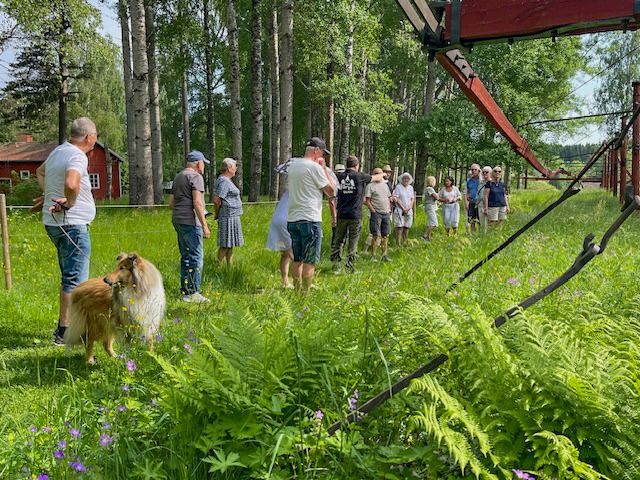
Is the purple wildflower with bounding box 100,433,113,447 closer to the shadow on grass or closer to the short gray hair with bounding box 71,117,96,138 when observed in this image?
the shadow on grass

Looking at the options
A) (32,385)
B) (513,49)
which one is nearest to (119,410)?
(32,385)

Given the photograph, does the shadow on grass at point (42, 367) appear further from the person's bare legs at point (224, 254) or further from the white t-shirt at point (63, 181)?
the person's bare legs at point (224, 254)

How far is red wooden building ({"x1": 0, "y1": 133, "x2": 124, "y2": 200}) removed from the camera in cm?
4834

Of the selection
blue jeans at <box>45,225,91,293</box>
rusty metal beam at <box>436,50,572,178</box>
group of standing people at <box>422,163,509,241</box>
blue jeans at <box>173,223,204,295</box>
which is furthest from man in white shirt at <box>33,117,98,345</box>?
group of standing people at <box>422,163,509,241</box>

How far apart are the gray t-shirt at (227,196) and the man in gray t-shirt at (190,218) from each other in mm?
1029

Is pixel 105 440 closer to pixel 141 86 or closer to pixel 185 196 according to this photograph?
pixel 185 196

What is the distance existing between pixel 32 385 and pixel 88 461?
2315mm

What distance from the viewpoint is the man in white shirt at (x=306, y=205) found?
20.8ft

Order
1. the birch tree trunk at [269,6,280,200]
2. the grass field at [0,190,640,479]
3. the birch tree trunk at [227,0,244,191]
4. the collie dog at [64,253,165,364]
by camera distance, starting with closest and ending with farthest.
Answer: the grass field at [0,190,640,479] → the collie dog at [64,253,165,364] → the birch tree trunk at [227,0,244,191] → the birch tree trunk at [269,6,280,200]

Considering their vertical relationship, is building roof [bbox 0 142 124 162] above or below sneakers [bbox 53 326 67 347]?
above

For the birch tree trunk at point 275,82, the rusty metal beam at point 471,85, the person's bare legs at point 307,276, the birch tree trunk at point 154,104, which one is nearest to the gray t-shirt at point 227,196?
the person's bare legs at point 307,276

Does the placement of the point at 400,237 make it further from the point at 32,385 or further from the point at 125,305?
the point at 32,385

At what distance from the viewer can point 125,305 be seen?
4.49m

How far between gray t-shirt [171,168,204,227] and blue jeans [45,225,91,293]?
1762 millimetres
